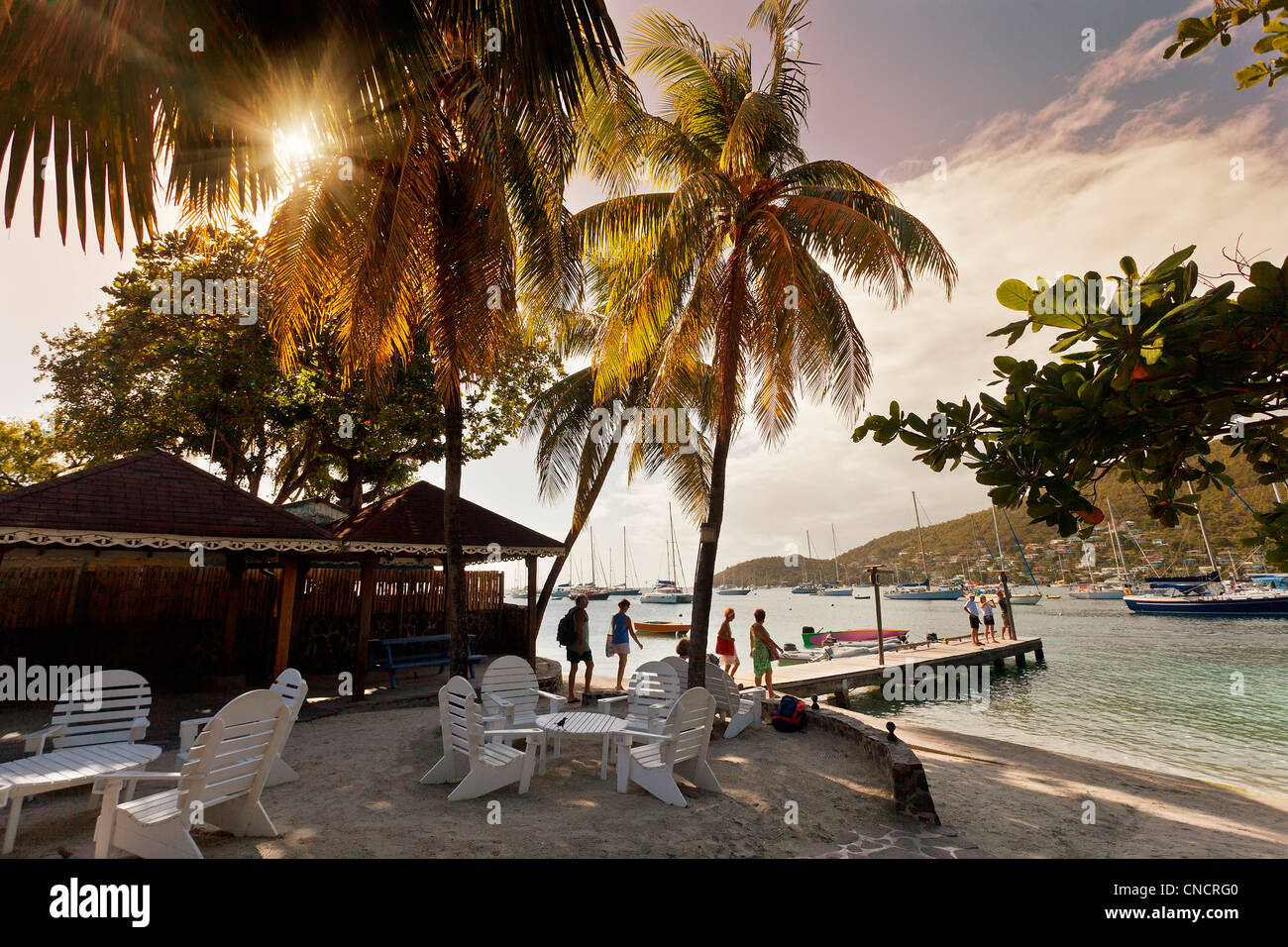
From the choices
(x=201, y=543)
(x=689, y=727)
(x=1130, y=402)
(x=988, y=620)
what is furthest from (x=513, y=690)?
(x=988, y=620)

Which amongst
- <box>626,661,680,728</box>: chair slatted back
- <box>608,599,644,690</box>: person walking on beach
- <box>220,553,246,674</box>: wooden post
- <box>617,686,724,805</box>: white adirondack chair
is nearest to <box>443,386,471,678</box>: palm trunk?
<box>626,661,680,728</box>: chair slatted back

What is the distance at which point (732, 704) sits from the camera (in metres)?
8.60

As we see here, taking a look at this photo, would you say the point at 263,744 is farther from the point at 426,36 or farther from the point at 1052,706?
the point at 1052,706

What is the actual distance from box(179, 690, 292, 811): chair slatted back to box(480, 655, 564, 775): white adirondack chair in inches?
98.6

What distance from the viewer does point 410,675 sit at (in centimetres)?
1318

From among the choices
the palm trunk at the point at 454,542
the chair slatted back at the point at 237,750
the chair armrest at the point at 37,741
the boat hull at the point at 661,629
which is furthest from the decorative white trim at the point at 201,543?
the boat hull at the point at 661,629

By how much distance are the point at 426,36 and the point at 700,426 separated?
1270 centimetres

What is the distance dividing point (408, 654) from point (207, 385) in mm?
8543

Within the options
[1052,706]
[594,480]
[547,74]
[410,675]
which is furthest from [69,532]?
[1052,706]

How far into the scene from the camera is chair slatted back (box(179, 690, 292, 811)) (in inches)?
156

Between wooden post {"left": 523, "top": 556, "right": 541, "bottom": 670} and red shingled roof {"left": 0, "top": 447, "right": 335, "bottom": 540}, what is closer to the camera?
red shingled roof {"left": 0, "top": 447, "right": 335, "bottom": 540}

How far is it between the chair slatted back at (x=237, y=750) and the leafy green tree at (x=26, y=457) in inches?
965

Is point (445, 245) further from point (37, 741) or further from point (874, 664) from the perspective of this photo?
point (874, 664)

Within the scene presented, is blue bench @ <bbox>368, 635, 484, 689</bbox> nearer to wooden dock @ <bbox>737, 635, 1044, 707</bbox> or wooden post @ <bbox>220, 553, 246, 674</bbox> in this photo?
wooden post @ <bbox>220, 553, 246, 674</bbox>
